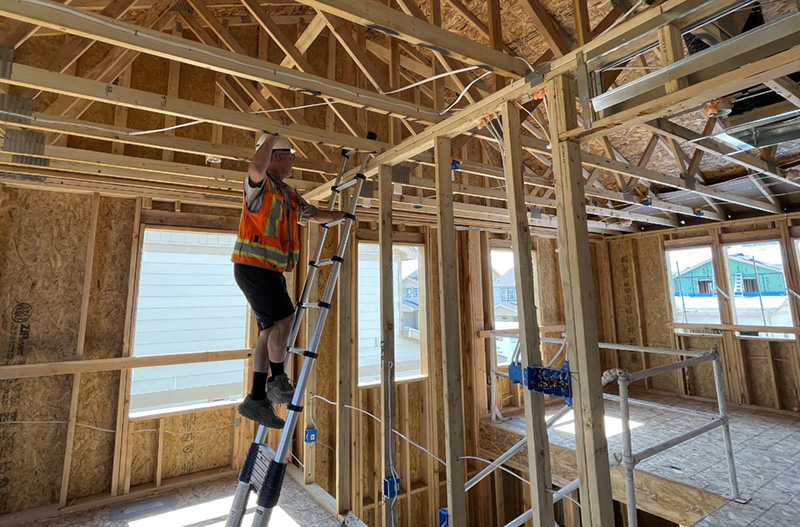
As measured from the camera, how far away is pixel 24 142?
8.91 feet

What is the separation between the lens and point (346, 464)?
2.87m

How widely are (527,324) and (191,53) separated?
6.57 feet

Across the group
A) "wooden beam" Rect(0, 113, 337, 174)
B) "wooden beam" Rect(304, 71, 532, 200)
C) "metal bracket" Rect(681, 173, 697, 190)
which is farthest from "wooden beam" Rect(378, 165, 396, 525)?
"metal bracket" Rect(681, 173, 697, 190)

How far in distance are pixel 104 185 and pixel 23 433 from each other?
249 cm

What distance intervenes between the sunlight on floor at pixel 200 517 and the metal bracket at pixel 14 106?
3.29 m

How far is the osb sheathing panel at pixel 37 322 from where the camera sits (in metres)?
3.61

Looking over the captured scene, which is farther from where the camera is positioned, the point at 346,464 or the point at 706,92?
the point at 346,464

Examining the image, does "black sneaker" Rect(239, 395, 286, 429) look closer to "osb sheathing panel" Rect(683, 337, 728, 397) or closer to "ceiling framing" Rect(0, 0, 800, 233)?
"ceiling framing" Rect(0, 0, 800, 233)

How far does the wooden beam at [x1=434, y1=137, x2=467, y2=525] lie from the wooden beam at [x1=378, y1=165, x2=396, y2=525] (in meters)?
0.49

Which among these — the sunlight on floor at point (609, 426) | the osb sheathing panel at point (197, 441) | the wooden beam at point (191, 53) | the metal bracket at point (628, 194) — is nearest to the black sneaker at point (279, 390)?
the wooden beam at point (191, 53)

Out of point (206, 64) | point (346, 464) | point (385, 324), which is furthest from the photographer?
point (346, 464)

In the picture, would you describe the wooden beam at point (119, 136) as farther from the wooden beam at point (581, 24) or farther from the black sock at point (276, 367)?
the wooden beam at point (581, 24)

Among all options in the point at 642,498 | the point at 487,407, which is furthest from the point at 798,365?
the point at 487,407

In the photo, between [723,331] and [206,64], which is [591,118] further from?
[723,331]
